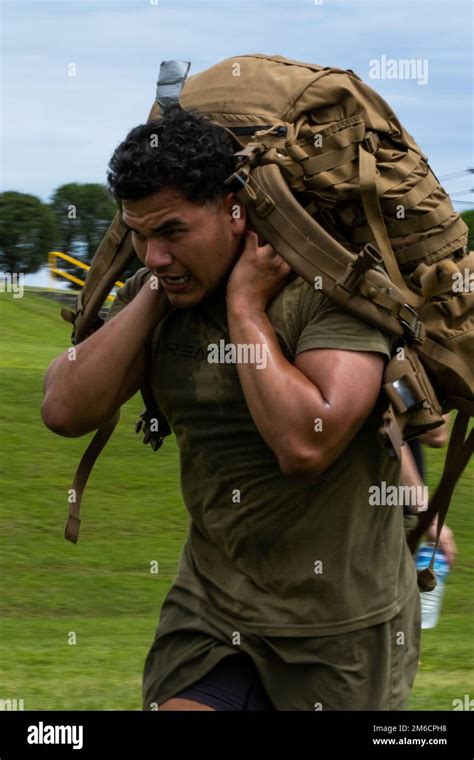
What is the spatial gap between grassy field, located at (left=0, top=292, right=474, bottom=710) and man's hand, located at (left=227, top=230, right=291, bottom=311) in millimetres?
3581

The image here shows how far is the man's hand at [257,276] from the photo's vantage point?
345cm

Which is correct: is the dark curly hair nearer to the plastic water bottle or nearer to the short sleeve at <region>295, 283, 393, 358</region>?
the short sleeve at <region>295, 283, 393, 358</region>

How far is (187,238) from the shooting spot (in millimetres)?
3445

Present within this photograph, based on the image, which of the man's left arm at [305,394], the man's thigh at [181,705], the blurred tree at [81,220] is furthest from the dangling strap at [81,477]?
the blurred tree at [81,220]

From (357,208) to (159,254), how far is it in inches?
18.6

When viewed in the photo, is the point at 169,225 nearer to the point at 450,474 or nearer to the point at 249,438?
the point at 249,438

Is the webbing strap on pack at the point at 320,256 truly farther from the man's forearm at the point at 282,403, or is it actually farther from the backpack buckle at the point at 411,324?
the man's forearm at the point at 282,403

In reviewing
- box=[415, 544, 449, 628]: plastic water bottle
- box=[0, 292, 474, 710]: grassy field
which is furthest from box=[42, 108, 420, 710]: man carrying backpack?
box=[415, 544, 449, 628]: plastic water bottle

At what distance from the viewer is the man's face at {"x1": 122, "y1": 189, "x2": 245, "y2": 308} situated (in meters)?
3.45

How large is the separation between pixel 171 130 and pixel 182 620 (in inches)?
47.8

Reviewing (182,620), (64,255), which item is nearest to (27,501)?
(182,620)

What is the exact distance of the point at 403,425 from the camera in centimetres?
344

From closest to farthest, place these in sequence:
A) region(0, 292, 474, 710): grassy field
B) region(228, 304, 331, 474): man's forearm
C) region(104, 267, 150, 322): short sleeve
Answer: region(228, 304, 331, 474): man's forearm, region(104, 267, 150, 322): short sleeve, region(0, 292, 474, 710): grassy field
